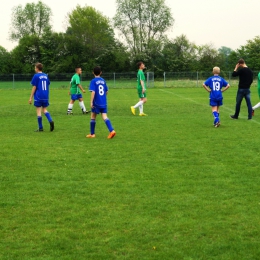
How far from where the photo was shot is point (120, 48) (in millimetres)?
70062

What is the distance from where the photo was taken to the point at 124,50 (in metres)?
69.8

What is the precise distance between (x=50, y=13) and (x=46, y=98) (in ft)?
274

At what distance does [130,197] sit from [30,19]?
90150 mm

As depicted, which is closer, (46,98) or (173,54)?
(46,98)

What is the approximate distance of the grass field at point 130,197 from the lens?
4.62m

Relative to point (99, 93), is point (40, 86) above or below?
above

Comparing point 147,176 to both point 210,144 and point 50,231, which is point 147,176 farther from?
point 210,144

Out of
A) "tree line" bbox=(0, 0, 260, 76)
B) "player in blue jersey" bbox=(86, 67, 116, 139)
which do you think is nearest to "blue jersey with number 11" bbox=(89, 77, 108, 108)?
"player in blue jersey" bbox=(86, 67, 116, 139)

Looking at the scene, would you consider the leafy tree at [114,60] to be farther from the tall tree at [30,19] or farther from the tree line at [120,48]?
the tall tree at [30,19]

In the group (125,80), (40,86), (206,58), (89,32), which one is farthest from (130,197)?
(89,32)

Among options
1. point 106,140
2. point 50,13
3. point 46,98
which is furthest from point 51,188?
point 50,13

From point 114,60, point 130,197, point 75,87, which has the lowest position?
point 130,197

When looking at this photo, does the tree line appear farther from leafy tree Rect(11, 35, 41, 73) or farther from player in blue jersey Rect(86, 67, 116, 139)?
player in blue jersey Rect(86, 67, 116, 139)

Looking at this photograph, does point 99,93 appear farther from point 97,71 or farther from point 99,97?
point 97,71
